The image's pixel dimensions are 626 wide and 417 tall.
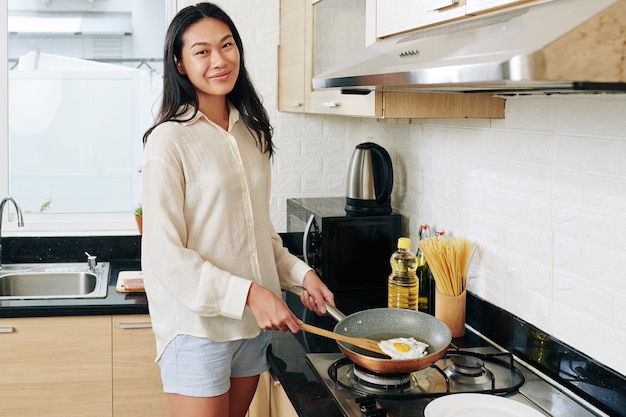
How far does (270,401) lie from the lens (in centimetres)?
211

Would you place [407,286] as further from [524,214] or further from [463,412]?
[463,412]

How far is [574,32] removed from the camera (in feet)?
3.25

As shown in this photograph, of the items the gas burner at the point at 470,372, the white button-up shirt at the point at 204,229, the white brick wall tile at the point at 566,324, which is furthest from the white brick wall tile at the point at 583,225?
the white button-up shirt at the point at 204,229

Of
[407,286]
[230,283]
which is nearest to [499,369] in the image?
[407,286]

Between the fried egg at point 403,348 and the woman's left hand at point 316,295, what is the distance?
9.6 inches

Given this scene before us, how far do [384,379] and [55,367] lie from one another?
138cm

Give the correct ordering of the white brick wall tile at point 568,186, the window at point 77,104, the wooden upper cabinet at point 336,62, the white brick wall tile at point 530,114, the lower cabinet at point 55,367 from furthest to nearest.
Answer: the window at point 77,104
the lower cabinet at point 55,367
the wooden upper cabinet at point 336,62
the white brick wall tile at point 530,114
the white brick wall tile at point 568,186

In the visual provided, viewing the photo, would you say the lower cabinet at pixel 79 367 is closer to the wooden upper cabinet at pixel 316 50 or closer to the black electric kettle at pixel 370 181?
the black electric kettle at pixel 370 181

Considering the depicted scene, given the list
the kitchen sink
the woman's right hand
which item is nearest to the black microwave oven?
the woman's right hand

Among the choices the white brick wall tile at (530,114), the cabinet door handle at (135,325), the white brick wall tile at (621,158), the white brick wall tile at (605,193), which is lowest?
the cabinet door handle at (135,325)

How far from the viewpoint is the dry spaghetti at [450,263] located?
6.96 ft

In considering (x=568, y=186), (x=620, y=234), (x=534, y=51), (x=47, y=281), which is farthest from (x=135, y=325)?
(x=534, y=51)

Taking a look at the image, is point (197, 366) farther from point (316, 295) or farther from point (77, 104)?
point (77, 104)

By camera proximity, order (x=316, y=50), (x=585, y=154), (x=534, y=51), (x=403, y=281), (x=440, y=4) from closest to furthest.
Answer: (x=534, y=51) < (x=440, y=4) < (x=585, y=154) < (x=403, y=281) < (x=316, y=50)
